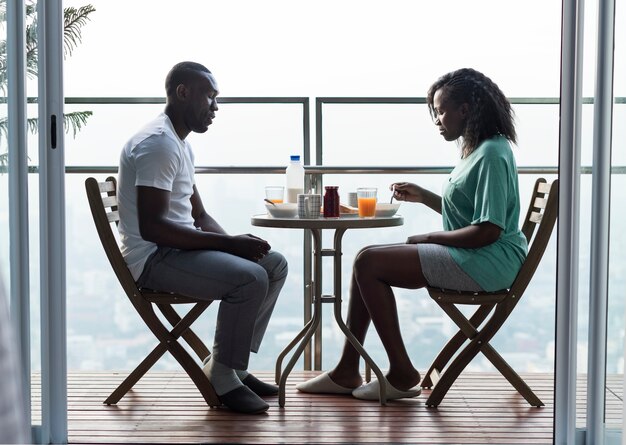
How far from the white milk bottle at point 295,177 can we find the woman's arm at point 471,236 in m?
0.63

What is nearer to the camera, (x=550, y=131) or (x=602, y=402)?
(x=602, y=402)

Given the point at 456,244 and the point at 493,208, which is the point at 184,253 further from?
the point at 493,208

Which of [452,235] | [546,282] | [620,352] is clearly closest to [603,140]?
[620,352]

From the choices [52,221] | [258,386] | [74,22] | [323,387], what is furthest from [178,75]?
[74,22]

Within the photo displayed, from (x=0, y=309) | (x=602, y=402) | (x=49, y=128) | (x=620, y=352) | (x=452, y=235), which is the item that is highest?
(x=49, y=128)

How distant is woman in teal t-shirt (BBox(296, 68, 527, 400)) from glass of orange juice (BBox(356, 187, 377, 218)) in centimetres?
14

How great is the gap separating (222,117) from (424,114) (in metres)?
0.95

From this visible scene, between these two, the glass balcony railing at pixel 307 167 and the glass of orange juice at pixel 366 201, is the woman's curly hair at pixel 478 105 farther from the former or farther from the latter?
the glass of orange juice at pixel 366 201

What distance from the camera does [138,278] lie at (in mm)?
3236

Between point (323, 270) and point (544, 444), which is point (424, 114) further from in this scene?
point (544, 444)

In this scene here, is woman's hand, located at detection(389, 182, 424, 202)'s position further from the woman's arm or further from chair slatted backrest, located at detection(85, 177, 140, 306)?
chair slatted backrest, located at detection(85, 177, 140, 306)

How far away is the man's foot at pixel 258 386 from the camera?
344 centimetres

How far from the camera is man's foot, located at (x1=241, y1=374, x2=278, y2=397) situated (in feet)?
11.3

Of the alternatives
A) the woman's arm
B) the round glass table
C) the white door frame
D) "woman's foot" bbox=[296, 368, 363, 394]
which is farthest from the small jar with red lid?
the white door frame
